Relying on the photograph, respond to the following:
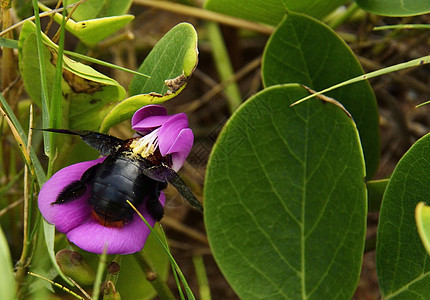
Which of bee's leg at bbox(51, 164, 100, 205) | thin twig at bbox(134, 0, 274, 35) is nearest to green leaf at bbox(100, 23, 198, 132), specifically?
bee's leg at bbox(51, 164, 100, 205)

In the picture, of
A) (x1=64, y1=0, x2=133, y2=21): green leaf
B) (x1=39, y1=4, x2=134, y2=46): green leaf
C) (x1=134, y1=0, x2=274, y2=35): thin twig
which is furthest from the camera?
(x1=134, y1=0, x2=274, y2=35): thin twig

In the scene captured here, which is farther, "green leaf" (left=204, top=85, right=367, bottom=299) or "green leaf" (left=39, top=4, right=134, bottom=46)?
Result: "green leaf" (left=39, top=4, right=134, bottom=46)

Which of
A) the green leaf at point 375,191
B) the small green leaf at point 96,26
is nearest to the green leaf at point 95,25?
the small green leaf at point 96,26

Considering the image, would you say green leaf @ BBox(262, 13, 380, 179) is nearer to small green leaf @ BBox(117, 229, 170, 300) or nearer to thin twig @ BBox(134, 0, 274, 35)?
small green leaf @ BBox(117, 229, 170, 300)

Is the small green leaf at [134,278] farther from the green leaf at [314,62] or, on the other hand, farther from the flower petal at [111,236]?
the green leaf at [314,62]

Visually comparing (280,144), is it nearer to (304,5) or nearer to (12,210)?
(304,5)

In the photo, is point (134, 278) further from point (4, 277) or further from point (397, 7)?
point (397, 7)
